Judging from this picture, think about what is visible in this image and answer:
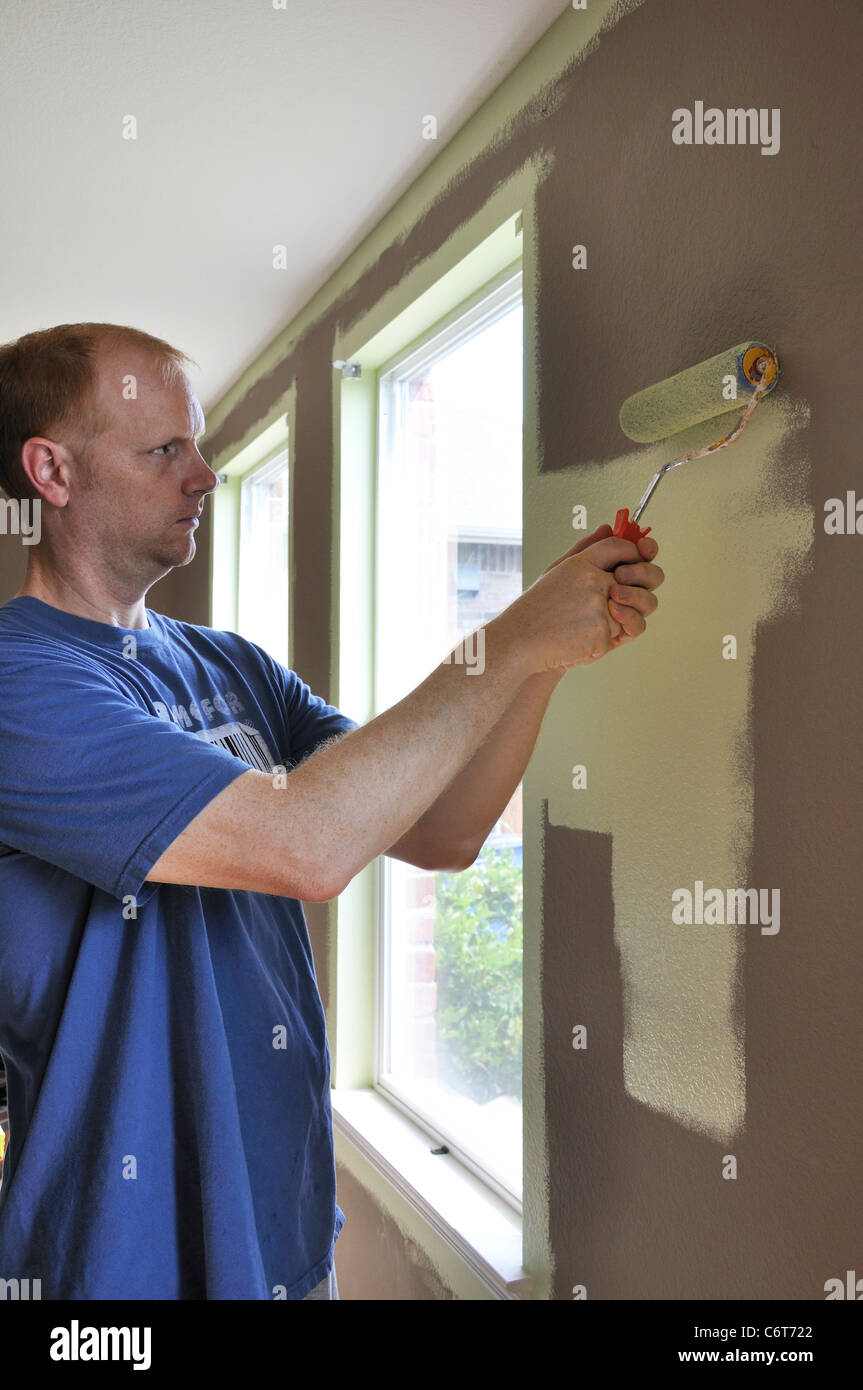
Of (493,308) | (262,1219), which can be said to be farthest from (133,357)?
(493,308)

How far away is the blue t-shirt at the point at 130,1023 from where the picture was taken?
1.01 meters

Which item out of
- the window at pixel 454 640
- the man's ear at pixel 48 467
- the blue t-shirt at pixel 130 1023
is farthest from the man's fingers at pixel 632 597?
the window at pixel 454 640

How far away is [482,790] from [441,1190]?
1163 millimetres

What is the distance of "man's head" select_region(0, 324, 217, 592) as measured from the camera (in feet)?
4.11

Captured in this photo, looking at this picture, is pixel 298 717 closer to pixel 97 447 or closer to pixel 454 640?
pixel 97 447

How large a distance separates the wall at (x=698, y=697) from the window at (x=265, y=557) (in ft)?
7.12

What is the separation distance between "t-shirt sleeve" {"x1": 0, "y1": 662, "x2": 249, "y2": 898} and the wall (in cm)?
60

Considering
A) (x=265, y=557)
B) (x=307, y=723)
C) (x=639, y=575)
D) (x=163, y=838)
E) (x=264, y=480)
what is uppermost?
(x=264, y=480)

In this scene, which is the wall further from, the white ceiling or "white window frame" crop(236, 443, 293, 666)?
"white window frame" crop(236, 443, 293, 666)

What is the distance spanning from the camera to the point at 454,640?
7.95 ft

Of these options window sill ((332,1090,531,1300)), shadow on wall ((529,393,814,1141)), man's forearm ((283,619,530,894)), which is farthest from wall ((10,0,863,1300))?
man's forearm ((283,619,530,894))

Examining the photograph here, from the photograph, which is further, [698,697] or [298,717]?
[298,717]

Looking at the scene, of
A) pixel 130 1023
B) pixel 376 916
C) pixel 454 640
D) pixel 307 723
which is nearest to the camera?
pixel 130 1023

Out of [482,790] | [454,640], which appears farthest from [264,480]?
[482,790]
